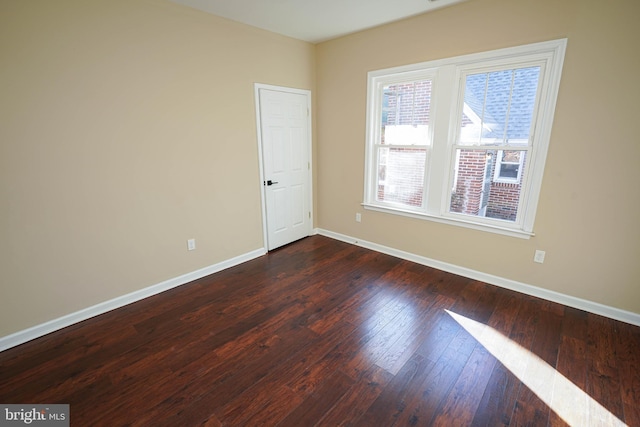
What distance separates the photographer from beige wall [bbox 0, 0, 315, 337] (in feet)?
6.75

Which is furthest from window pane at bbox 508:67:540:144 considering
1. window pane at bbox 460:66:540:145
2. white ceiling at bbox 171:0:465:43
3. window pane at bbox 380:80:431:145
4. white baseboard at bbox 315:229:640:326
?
white baseboard at bbox 315:229:640:326

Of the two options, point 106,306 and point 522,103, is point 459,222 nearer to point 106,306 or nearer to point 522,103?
point 522,103

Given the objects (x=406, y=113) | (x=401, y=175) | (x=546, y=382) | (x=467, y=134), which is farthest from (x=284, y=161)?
(x=546, y=382)

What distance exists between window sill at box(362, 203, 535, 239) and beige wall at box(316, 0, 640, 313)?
0.21 feet

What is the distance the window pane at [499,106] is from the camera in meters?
2.61

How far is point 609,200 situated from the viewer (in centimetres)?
233

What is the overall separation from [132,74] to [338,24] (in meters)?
2.17

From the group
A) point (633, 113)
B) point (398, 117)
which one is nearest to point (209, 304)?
point (398, 117)

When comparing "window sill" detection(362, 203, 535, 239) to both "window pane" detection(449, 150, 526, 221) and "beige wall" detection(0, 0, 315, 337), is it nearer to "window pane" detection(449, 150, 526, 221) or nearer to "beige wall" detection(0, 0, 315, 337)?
"window pane" detection(449, 150, 526, 221)

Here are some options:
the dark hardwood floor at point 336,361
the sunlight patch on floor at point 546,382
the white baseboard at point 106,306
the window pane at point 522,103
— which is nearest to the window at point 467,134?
the window pane at point 522,103

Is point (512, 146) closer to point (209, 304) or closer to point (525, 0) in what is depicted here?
point (525, 0)

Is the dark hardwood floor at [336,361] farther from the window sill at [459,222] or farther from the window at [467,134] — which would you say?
the window at [467,134]

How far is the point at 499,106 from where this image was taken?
2742mm

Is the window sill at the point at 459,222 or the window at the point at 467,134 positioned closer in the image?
the window at the point at 467,134
